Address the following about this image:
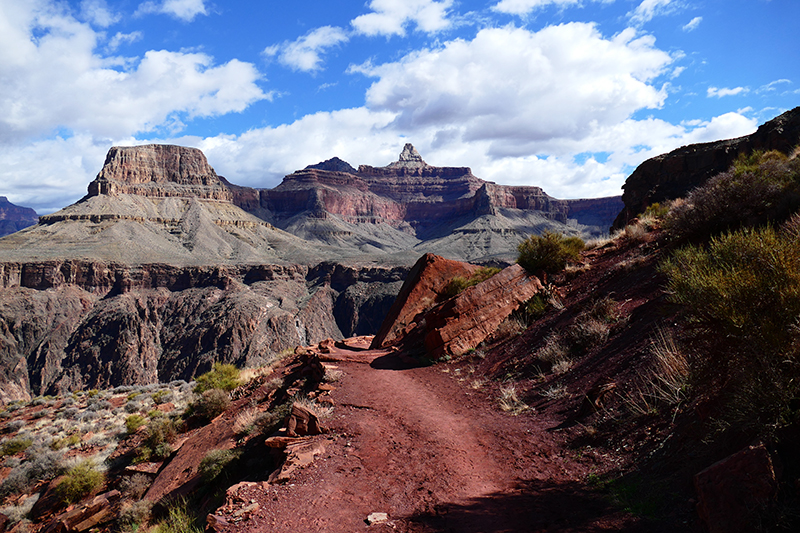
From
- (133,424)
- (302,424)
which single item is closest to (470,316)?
(302,424)

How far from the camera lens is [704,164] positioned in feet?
97.5

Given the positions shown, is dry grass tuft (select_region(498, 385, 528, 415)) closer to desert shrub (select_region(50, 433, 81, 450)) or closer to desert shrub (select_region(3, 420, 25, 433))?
desert shrub (select_region(50, 433, 81, 450))

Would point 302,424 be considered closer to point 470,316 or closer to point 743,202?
point 470,316

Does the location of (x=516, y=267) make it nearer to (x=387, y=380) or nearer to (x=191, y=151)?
(x=387, y=380)

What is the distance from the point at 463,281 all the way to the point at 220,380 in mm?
8837

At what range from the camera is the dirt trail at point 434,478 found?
4.32 meters

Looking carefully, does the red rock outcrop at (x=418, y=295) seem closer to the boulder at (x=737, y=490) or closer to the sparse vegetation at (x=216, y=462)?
the sparse vegetation at (x=216, y=462)

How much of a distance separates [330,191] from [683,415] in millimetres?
199339

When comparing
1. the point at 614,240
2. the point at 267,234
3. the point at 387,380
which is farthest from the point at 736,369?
the point at 267,234

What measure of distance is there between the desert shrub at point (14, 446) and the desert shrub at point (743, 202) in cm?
2046

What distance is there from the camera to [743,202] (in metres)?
9.26

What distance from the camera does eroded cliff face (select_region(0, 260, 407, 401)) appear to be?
64438mm

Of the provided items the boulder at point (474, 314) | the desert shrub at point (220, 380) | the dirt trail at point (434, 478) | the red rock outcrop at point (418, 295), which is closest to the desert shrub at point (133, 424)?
the desert shrub at point (220, 380)

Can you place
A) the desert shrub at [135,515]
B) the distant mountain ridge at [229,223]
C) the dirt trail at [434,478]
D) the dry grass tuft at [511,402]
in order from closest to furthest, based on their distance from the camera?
the dirt trail at [434,478], the desert shrub at [135,515], the dry grass tuft at [511,402], the distant mountain ridge at [229,223]
